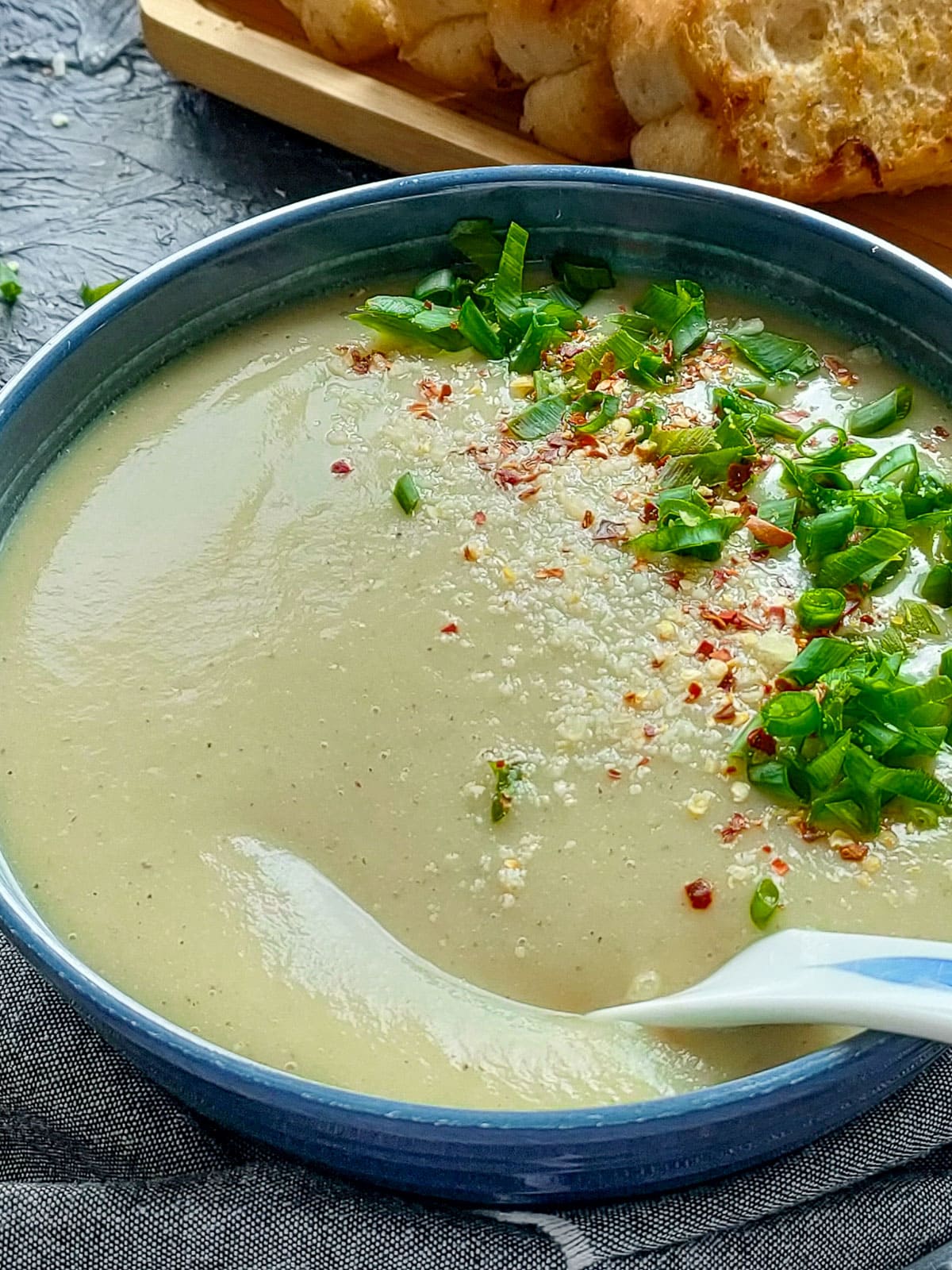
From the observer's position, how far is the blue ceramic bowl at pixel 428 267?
96 cm

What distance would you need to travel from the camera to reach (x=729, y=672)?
1220 mm

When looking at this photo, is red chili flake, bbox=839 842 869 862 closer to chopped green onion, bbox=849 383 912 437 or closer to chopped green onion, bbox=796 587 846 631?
chopped green onion, bbox=796 587 846 631

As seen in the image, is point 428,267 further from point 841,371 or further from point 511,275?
point 841,371

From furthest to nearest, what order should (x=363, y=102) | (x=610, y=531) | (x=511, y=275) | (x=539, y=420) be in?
(x=363, y=102), (x=511, y=275), (x=539, y=420), (x=610, y=531)

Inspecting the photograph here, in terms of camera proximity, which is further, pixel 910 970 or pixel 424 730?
pixel 424 730

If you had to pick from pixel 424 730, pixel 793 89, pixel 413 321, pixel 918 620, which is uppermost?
pixel 793 89

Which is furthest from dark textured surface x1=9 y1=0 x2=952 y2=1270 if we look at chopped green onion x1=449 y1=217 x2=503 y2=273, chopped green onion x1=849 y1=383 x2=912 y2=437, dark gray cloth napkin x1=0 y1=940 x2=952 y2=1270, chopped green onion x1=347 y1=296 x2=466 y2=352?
chopped green onion x1=449 y1=217 x2=503 y2=273

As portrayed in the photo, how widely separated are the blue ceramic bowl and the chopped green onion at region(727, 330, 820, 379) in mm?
63

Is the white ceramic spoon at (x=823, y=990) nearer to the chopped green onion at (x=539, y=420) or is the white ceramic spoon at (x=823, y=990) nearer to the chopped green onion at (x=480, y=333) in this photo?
the chopped green onion at (x=539, y=420)

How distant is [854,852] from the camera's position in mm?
1123

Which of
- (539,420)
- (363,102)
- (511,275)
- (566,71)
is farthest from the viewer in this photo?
(363,102)

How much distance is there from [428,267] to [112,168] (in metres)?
0.75

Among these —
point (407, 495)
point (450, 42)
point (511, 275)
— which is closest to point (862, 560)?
point (407, 495)

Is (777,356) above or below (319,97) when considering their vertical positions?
above
